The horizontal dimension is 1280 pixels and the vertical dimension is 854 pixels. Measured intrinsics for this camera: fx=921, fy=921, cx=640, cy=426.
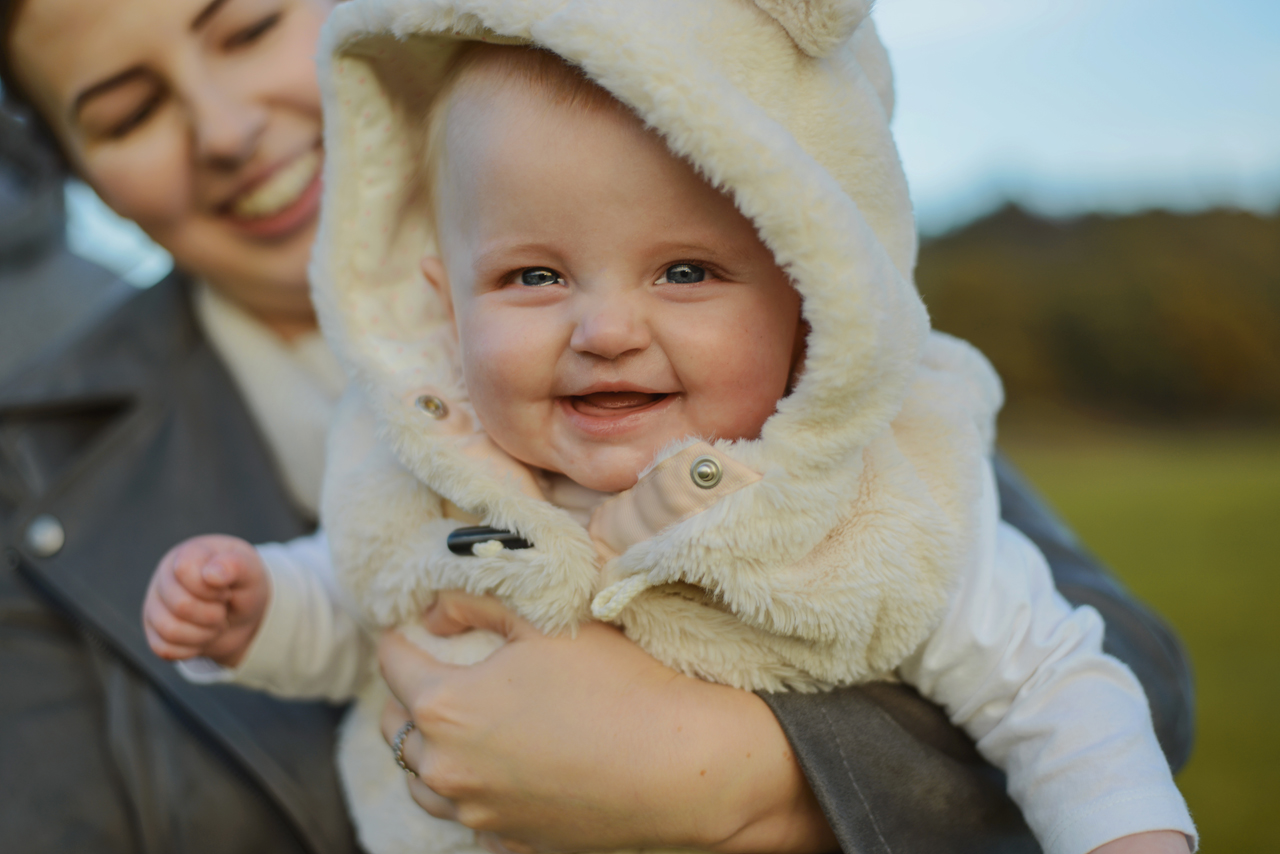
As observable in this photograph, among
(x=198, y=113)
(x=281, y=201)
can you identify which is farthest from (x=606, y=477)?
(x=198, y=113)

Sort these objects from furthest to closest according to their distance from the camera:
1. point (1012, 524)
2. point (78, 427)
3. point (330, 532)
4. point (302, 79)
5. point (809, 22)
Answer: point (78, 427)
point (302, 79)
point (1012, 524)
point (330, 532)
point (809, 22)

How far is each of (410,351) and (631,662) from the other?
62 centimetres

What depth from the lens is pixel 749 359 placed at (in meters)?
1.19

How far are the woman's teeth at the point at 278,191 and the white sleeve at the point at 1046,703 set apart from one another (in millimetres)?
1506

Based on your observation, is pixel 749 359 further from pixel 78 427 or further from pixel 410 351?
pixel 78 427

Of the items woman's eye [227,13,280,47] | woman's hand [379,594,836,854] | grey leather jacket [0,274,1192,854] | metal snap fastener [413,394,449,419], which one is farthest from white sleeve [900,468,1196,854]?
woman's eye [227,13,280,47]

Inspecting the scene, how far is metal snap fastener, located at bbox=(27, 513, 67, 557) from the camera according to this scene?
1.78 metres

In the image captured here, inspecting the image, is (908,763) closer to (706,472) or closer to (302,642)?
(706,472)

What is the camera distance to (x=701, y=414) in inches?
47.9

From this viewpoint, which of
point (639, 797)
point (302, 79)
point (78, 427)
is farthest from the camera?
point (78, 427)

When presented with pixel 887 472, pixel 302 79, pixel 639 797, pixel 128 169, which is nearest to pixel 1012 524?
pixel 887 472

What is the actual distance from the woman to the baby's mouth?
314 mm

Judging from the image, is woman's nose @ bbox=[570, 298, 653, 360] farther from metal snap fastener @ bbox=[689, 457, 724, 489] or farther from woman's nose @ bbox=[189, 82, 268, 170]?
woman's nose @ bbox=[189, 82, 268, 170]

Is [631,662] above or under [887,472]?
under
